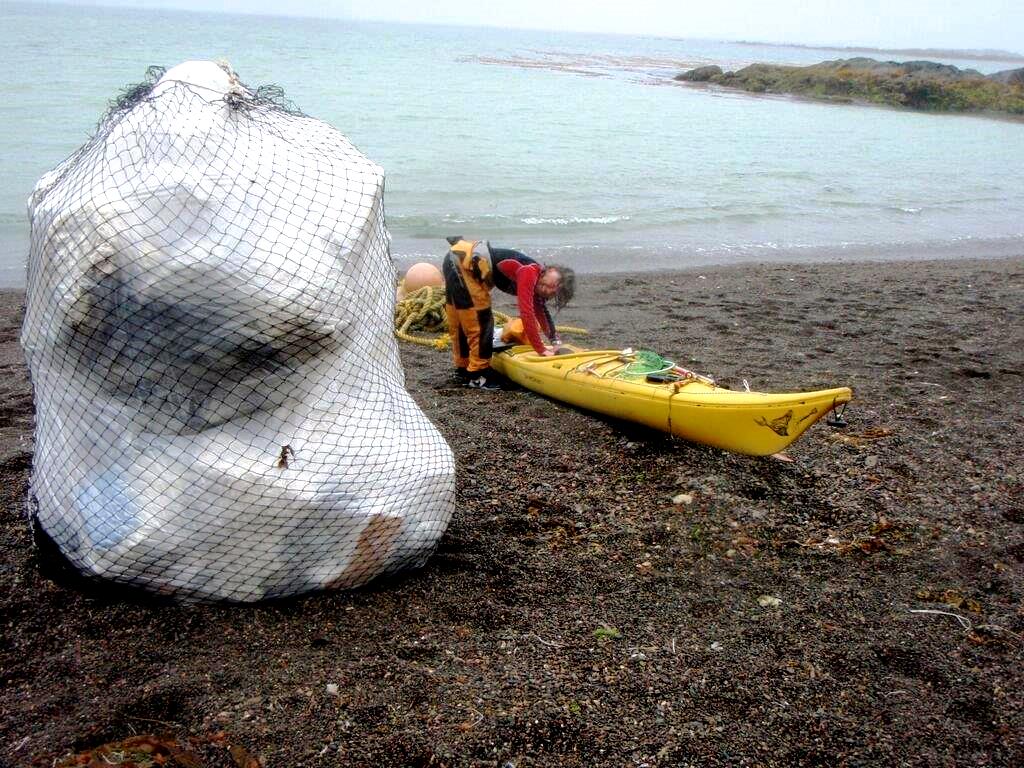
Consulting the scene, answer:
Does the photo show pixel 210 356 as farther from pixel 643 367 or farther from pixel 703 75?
pixel 703 75

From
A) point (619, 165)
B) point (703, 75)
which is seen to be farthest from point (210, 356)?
point (703, 75)

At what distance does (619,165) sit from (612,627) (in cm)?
2018

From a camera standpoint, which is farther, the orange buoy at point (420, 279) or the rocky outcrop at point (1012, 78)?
the rocky outcrop at point (1012, 78)

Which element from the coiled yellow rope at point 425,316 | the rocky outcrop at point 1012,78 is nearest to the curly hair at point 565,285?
the coiled yellow rope at point 425,316

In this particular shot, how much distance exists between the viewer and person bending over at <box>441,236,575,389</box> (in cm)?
680

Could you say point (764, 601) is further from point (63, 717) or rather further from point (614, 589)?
point (63, 717)

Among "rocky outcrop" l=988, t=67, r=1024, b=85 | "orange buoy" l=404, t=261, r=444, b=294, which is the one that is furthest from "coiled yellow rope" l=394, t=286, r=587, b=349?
"rocky outcrop" l=988, t=67, r=1024, b=85

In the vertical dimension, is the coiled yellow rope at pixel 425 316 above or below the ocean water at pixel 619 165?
below

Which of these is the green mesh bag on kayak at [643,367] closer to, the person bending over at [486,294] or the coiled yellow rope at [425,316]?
the person bending over at [486,294]

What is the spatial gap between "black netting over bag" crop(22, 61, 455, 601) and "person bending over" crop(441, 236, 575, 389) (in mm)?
2806

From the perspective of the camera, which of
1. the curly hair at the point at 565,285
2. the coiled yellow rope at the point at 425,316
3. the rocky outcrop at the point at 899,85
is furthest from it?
the rocky outcrop at the point at 899,85

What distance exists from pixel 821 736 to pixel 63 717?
2.88 metres

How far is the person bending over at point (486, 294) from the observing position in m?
6.80

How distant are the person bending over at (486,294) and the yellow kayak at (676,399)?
0.67 feet
